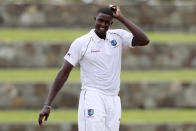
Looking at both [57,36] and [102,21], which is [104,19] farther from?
[57,36]

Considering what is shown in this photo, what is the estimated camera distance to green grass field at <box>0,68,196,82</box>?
11945 mm

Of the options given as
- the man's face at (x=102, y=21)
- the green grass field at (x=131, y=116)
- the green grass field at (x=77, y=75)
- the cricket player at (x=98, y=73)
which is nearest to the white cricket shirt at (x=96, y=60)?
the cricket player at (x=98, y=73)

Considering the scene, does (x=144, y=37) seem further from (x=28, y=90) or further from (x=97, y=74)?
(x=28, y=90)

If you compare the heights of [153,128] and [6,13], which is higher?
[6,13]

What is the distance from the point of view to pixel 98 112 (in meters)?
7.10

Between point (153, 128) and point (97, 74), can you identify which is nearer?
point (97, 74)

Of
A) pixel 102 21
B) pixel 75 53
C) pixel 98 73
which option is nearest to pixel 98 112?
pixel 98 73

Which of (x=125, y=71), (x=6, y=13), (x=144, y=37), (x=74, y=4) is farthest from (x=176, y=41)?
(x=144, y=37)

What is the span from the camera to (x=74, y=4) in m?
14.7

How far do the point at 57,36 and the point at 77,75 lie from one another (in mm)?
1646

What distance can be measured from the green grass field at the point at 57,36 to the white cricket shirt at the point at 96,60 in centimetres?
607

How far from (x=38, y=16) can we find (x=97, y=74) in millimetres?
7536

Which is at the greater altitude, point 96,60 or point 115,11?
point 115,11

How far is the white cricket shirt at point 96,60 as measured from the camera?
7191 millimetres
